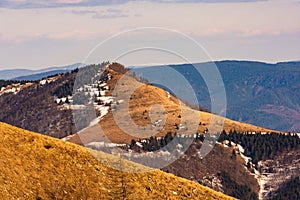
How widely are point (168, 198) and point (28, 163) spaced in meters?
21.9

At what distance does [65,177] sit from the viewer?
81.9m

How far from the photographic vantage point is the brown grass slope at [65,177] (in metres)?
77.4

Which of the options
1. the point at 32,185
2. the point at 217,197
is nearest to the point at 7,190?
the point at 32,185

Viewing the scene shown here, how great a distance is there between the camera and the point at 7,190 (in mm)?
73188

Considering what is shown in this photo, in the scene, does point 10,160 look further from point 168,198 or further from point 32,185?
point 168,198

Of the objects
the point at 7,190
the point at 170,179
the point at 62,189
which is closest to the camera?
the point at 7,190

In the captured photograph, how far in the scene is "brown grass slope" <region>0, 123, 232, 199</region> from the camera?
254ft

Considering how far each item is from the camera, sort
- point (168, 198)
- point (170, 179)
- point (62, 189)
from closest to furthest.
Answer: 1. point (62, 189)
2. point (168, 198)
3. point (170, 179)

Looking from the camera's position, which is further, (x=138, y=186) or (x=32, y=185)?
(x=138, y=186)

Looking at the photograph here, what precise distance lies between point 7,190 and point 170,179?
1117 inches

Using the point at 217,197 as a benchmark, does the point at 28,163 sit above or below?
above

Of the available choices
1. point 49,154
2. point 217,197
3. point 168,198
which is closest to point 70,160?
point 49,154

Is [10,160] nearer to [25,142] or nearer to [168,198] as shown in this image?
[25,142]

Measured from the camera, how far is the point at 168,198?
84750mm
